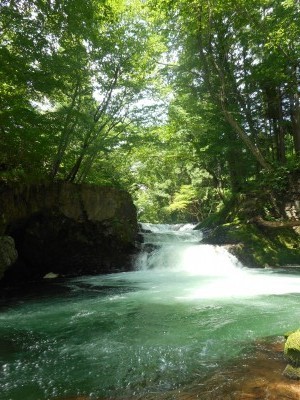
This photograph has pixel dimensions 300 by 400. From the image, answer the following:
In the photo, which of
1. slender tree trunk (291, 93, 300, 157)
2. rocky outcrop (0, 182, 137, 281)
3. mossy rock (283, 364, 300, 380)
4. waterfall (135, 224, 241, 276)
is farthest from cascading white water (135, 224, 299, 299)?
slender tree trunk (291, 93, 300, 157)

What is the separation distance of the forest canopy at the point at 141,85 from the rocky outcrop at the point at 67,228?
2.47 ft

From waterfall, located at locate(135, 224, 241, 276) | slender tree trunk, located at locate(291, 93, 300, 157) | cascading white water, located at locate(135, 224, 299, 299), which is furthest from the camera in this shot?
slender tree trunk, located at locate(291, 93, 300, 157)

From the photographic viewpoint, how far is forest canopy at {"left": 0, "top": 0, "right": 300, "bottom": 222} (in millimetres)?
8867

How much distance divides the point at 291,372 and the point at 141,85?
11587 millimetres

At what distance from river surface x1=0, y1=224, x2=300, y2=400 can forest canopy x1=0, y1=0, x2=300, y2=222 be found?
4.65m

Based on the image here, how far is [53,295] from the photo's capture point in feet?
28.4

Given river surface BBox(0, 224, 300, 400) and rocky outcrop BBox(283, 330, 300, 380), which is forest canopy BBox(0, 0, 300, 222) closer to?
river surface BBox(0, 224, 300, 400)

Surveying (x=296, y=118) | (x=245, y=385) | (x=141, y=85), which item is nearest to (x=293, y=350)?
(x=245, y=385)

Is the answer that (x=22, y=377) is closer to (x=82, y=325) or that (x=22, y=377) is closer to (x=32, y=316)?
(x=82, y=325)

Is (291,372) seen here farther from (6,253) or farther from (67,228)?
(67,228)

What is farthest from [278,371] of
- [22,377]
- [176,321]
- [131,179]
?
[131,179]

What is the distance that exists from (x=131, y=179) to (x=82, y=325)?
14913 millimetres

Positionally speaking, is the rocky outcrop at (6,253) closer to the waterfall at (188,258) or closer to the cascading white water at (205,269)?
the cascading white water at (205,269)

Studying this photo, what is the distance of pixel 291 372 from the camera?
312cm
